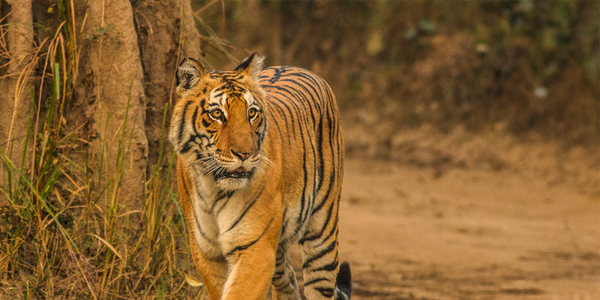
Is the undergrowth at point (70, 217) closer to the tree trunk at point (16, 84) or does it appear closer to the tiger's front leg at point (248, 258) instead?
the tree trunk at point (16, 84)

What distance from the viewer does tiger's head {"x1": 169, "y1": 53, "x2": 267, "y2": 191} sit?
131 inches

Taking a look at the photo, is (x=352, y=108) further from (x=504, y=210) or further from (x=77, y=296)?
(x=77, y=296)

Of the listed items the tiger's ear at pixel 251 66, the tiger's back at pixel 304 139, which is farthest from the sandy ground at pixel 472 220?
the tiger's ear at pixel 251 66

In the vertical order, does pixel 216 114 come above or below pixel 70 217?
above

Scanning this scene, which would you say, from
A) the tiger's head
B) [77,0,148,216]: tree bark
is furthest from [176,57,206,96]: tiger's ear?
[77,0,148,216]: tree bark

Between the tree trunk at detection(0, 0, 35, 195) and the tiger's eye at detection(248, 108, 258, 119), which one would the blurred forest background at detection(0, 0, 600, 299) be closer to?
the tree trunk at detection(0, 0, 35, 195)

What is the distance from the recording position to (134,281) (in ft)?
13.8

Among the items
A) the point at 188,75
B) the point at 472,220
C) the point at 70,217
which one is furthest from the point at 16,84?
the point at 472,220

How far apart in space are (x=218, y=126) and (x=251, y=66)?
0.42 meters

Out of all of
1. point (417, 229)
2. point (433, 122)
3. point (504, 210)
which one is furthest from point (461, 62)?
point (417, 229)

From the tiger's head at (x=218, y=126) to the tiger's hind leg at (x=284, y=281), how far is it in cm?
108

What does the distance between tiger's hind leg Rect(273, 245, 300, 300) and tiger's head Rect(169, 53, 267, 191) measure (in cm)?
108

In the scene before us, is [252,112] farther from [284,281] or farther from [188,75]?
[284,281]

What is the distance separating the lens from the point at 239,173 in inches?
133
